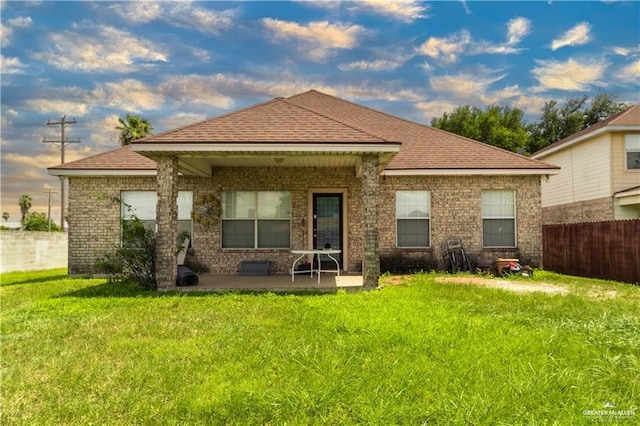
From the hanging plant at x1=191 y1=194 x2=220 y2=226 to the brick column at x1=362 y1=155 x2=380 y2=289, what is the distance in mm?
5079

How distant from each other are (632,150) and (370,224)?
1259 cm

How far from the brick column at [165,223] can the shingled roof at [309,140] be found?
22.8 inches

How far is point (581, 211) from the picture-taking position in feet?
54.0

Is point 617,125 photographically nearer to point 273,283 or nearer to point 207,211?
point 273,283

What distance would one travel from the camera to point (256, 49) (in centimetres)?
Answer: 1638

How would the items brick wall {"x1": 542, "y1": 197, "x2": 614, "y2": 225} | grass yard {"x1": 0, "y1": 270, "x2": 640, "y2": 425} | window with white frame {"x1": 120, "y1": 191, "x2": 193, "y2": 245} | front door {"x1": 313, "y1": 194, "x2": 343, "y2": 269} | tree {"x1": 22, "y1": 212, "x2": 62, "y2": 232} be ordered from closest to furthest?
1. grass yard {"x1": 0, "y1": 270, "x2": 640, "y2": 425}
2. window with white frame {"x1": 120, "y1": 191, "x2": 193, "y2": 245}
3. front door {"x1": 313, "y1": 194, "x2": 343, "y2": 269}
4. brick wall {"x1": 542, "y1": 197, "x2": 614, "y2": 225}
5. tree {"x1": 22, "y1": 212, "x2": 62, "y2": 232}

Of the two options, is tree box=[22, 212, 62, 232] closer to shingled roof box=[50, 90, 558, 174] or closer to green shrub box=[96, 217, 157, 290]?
shingled roof box=[50, 90, 558, 174]

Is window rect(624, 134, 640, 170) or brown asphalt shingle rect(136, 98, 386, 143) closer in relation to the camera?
brown asphalt shingle rect(136, 98, 386, 143)

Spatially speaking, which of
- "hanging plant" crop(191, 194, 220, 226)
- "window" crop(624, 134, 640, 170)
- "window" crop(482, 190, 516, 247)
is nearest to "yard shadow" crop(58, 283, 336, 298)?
"hanging plant" crop(191, 194, 220, 226)

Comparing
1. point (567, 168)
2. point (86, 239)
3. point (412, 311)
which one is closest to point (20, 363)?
point (412, 311)

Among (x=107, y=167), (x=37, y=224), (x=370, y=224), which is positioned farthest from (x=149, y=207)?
(x=37, y=224)

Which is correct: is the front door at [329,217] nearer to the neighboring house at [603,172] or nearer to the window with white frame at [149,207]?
the window with white frame at [149,207]

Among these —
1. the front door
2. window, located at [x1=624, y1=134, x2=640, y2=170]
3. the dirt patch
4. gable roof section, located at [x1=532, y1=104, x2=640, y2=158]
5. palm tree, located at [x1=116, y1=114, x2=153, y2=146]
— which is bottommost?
the dirt patch

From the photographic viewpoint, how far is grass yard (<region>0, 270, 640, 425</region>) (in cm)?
296
